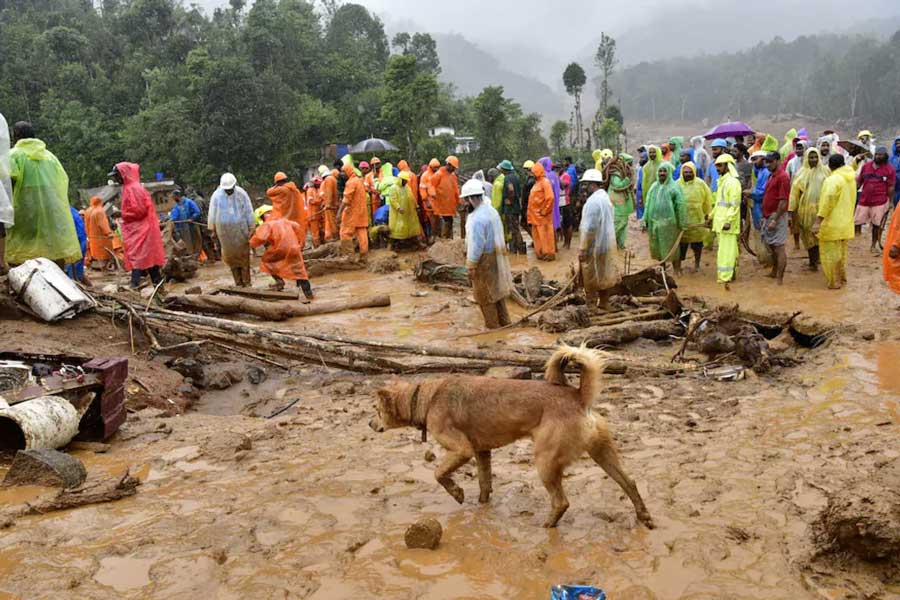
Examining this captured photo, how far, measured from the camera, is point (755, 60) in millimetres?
105562

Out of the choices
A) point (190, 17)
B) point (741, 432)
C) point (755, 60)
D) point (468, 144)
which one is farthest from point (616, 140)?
point (755, 60)

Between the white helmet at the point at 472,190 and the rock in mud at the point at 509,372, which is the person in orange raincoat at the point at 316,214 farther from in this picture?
the rock in mud at the point at 509,372

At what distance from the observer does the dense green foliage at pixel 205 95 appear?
29.7m

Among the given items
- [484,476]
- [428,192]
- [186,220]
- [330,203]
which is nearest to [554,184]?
[428,192]

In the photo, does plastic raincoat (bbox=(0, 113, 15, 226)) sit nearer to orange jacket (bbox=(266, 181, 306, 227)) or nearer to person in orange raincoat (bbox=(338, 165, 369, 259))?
orange jacket (bbox=(266, 181, 306, 227))

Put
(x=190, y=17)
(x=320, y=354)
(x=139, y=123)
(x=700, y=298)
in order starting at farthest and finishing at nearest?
(x=190, y=17)
(x=139, y=123)
(x=700, y=298)
(x=320, y=354)

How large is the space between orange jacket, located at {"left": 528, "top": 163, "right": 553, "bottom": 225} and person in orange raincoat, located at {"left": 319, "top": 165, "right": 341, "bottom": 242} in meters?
4.78

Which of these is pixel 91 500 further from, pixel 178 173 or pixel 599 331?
pixel 178 173

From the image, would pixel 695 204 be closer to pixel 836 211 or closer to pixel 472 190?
pixel 836 211

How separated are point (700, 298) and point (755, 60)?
369 feet

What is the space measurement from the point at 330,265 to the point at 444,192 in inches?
117

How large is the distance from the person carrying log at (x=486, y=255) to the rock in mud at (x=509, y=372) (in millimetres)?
1914

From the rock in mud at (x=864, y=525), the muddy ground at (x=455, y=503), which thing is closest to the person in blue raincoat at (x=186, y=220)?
the muddy ground at (x=455, y=503)

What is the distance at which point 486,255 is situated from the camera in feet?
26.1
